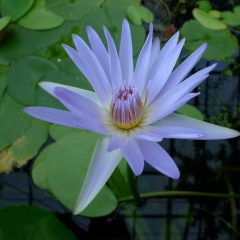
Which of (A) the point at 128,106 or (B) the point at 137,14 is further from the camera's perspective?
(B) the point at 137,14

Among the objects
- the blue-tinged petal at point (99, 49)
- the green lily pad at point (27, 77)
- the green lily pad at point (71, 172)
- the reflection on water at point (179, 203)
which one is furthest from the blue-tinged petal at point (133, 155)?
the green lily pad at point (27, 77)

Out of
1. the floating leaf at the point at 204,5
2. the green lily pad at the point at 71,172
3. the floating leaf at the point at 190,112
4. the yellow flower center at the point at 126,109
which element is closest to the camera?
the yellow flower center at the point at 126,109

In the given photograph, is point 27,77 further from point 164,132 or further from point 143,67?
point 164,132

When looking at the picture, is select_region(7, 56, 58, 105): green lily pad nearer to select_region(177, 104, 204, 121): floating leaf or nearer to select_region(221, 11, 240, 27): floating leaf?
select_region(177, 104, 204, 121): floating leaf

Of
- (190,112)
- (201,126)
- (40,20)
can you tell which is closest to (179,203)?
(190,112)

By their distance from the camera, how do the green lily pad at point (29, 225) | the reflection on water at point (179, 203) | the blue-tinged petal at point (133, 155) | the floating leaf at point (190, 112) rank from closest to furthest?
the blue-tinged petal at point (133, 155) → the green lily pad at point (29, 225) → the reflection on water at point (179, 203) → the floating leaf at point (190, 112)

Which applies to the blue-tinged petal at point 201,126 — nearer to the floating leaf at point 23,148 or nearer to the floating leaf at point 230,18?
the floating leaf at point 23,148
